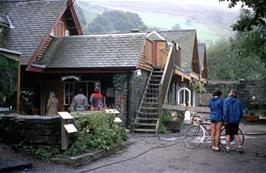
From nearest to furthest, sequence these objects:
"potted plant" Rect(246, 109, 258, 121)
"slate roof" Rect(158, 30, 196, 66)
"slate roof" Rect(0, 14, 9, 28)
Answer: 1. "slate roof" Rect(0, 14, 9, 28)
2. "potted plant" Rect(246, 109, 258, 121)
3. "slate roof" Rect(158, 30, 196, 66)

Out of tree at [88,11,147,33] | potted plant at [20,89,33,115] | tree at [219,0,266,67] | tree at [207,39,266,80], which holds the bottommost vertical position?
potted plant at [20,89,33,115]

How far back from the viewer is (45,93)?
847 inches

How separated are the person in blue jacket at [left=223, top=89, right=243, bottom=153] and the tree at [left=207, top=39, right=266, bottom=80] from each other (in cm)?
2894

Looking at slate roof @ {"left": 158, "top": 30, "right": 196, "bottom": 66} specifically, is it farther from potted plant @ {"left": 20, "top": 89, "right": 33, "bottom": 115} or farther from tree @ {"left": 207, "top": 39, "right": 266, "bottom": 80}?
potted plant @ {"left": 20, "top": 89, "right": 33, "bottom": 115}

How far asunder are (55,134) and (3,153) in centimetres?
134

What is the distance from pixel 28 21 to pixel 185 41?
17.4m

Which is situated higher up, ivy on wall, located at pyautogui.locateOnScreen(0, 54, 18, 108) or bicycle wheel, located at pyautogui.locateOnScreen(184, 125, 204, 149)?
ivy on wall, located at pyautogui.locateOnScreen(0, 54, 18, 108)

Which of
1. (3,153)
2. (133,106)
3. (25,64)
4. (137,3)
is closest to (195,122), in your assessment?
(133,106)

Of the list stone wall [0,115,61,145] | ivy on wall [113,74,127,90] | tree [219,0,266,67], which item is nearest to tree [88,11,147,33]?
ivy on wall [113,74,127,90]

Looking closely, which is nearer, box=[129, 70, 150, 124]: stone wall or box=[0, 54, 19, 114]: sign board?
box=[0, 54, 19, 114]: sign board

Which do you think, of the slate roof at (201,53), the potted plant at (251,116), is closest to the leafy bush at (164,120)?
the potted plant at (251,116)

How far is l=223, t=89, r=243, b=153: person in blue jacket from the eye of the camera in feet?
40.9

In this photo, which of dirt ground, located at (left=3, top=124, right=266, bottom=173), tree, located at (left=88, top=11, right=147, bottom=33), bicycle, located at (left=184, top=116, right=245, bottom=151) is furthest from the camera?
A: tree, located at (left=88, top=11, right=147, bottom=33)

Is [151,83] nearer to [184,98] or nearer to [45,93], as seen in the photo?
[45,93]
